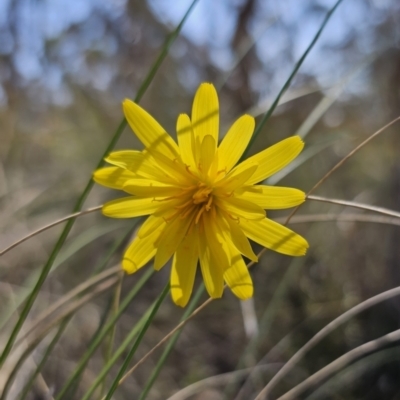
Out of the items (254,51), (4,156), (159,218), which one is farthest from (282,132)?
(159,218)

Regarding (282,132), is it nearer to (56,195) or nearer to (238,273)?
(56,195)

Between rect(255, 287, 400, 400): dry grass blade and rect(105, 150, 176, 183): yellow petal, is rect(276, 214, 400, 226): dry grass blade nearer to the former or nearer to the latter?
rect(255, 287, 400, 400): dry grass blade

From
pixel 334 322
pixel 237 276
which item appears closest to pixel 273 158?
pixel 237 276

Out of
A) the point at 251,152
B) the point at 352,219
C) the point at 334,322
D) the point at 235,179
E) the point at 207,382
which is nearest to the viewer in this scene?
the point at 235,179

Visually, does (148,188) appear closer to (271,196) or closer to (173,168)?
(173,168)

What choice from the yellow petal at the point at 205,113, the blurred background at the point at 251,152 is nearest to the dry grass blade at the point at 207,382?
the blurred background at the point at 251,152

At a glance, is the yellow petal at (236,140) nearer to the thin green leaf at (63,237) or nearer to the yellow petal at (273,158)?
the yellow petal at (273,158)

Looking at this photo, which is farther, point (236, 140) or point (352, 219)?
point (352, 219)
